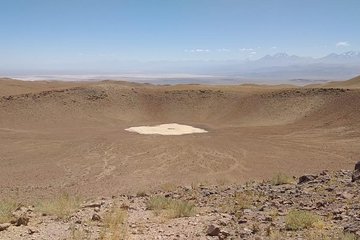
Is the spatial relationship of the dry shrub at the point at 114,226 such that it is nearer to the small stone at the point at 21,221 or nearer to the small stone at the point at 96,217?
the small stone at the point at 96,217

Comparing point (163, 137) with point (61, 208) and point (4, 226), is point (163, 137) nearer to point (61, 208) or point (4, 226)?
point (61, 208)

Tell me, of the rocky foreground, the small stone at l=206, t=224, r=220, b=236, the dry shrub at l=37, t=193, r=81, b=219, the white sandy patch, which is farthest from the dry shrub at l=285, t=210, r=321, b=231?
the white sandy patch

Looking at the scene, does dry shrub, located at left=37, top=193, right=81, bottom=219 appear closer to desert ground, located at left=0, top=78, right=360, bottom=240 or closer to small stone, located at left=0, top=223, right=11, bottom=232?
desert ground, located at left=0, top=78, right=360, bottom=240

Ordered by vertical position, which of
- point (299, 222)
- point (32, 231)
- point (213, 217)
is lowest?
point (213, 217)

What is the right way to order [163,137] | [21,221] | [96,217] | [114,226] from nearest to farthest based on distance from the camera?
A: [114,226]
[21,221]
[96,217]
[163,137]

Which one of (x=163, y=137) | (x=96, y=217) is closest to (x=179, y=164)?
(x=163, y=137)

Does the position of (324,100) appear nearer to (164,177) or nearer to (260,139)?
(260,139)

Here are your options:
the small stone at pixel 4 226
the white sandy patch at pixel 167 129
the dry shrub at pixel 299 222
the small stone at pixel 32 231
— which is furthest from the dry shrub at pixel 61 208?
the white sandy patch at pixel 167 129

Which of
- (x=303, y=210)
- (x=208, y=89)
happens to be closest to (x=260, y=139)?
(x=208, y=89)
